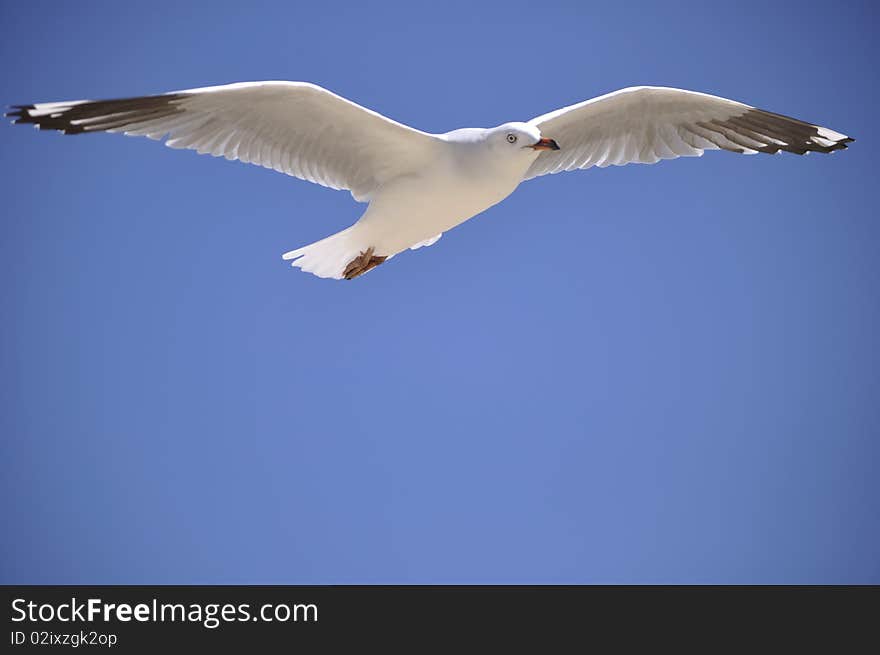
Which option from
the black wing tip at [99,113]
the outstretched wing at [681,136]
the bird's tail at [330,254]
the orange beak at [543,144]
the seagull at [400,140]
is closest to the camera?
the black wing tip at [99,113]

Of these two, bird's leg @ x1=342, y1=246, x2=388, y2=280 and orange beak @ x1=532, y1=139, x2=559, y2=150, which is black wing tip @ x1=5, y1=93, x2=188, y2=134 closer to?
bird's leg @ x1=342, y1=246, x2=388, y2=280

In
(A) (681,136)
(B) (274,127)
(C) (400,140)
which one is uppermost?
(A) (681,136)

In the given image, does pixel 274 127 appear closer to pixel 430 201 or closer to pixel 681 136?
pixel 430 201

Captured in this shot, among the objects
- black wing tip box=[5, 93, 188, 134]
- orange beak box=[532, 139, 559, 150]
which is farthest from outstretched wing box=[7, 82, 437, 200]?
orange beak box=[532, 139, 559, 150]

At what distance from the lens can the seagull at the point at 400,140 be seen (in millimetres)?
5922

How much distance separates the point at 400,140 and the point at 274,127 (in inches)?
25.9

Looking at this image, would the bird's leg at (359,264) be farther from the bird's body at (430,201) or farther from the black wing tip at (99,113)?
the black wing tip at (99,113)

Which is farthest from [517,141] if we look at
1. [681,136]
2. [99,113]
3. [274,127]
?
[99,113]

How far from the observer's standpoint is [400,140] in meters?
6.23

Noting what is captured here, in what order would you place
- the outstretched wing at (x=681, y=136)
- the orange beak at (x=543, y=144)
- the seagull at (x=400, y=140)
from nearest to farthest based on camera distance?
the seagull at (x=400, y=140) < the orange beak at (x=543, y=144) < the outstretched wing at (x=681, y=136)

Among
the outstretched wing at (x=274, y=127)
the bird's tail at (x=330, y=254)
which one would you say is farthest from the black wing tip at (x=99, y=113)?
the bird's tail at (x=330, y=254)

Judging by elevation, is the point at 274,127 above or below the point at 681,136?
below
